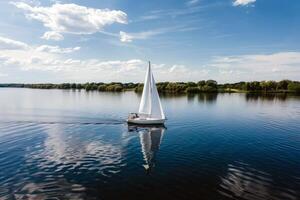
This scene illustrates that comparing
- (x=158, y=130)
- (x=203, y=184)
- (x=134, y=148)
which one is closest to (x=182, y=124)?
(x=158, y=130)

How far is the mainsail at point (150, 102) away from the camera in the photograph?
5697 cm

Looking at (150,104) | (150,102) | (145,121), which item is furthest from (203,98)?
(145,121)

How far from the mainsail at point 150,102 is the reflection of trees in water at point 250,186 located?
29.0 metres

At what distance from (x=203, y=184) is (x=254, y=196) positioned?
15.9 ft

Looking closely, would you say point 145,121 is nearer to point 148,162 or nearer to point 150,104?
point 150,104

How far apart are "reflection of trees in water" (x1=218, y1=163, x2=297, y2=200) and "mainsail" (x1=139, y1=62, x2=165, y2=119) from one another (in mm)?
29048

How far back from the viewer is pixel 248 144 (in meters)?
41.6

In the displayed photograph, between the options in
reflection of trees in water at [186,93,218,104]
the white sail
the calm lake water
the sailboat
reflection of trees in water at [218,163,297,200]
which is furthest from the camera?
reflection of trees in water at [186,93,218,104]

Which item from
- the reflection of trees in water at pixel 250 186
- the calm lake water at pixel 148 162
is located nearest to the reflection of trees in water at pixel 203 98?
the calm lake water at pixel 148 162

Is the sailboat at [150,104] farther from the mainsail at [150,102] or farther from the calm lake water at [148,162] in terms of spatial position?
the calm lake water at [148,162]

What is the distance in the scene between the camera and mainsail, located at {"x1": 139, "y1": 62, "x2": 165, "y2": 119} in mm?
56969

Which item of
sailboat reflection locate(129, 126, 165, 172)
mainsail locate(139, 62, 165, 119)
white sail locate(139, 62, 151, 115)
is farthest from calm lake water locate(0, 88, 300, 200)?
white sail locate(139, 62, 151, 115)

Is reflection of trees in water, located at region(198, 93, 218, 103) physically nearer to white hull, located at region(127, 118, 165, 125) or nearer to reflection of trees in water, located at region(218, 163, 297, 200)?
white hull, located at region(127, 118, 165, 125)

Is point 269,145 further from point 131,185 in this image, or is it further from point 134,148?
point 131,185
